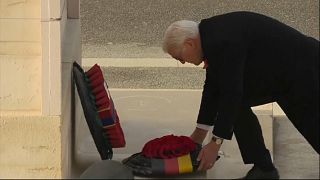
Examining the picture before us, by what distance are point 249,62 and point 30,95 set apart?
116 centimetres

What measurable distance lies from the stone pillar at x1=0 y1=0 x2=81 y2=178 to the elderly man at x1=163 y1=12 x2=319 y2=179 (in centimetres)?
63

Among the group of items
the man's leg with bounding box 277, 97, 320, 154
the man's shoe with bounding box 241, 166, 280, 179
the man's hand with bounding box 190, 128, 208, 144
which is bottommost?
the man's shoe with bounding box 241, 166, 280, 179

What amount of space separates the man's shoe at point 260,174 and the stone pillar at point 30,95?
1033 millimetres

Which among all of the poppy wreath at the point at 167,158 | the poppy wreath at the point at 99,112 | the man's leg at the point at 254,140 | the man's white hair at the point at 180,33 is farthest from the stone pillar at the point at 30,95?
the man's leg at the point at 254,140

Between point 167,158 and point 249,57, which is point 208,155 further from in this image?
point 249,57

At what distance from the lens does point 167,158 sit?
14.8 ft

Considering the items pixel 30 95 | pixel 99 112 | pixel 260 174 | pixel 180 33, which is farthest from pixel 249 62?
pixel 30 95

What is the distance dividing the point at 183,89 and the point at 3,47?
239 cm

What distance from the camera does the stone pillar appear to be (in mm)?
4121

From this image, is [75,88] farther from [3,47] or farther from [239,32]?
[239,32]

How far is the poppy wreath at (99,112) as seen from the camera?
4582mm

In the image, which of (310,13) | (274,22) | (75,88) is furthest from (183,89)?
(310,13)

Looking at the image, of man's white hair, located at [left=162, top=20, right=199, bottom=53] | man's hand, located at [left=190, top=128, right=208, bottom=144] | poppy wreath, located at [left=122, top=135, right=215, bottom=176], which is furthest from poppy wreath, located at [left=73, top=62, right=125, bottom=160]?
man's white hair, located at [left=162, top=20, right=199, bottom=53]

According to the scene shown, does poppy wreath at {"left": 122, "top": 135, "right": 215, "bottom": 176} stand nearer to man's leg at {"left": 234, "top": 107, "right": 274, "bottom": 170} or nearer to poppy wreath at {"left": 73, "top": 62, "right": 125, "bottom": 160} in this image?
poppy wreath at {"left": 73, "top": 62, "right": 125, "bottom": 160}
